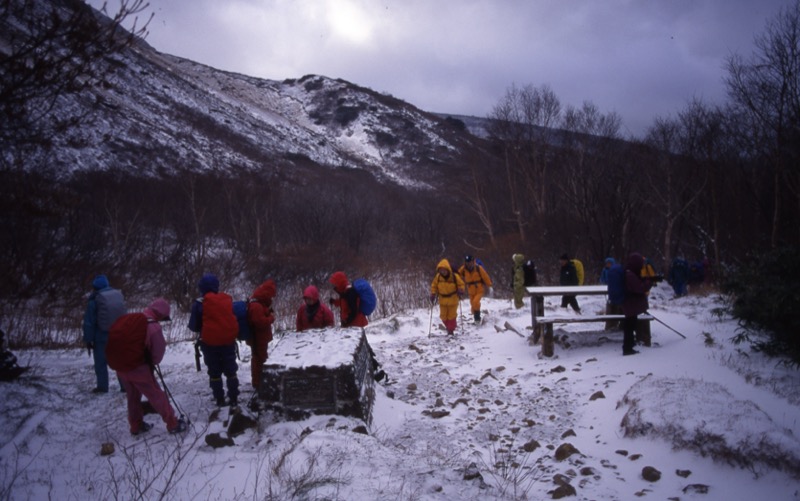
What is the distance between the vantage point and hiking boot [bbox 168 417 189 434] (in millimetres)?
5129

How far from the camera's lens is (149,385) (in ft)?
16.6

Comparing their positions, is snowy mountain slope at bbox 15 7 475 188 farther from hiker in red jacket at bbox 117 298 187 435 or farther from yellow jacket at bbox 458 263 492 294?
hiker in red jacket at bbox 117 298 187 435

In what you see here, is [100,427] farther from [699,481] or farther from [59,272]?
[59,272]

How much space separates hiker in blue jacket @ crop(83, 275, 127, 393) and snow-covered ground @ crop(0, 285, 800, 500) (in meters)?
0.55

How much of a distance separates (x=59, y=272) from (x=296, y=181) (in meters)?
31.9

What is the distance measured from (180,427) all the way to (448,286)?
643cm

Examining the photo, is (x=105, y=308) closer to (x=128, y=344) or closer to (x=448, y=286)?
(x=128, y=344)

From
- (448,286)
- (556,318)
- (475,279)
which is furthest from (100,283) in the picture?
(475,279)

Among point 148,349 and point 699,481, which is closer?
point 699,481

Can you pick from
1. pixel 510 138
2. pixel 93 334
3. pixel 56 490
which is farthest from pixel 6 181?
pixel 510 138

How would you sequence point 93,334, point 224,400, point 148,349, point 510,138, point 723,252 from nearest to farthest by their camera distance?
point 148,349 < point 224,400 < point 93,334 < point 723,252 < point 510,138

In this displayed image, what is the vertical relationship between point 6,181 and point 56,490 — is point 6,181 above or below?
above

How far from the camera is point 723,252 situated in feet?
84.9

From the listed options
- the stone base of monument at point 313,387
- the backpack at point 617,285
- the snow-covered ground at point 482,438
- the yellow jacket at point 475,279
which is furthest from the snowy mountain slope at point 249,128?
the backpack at point 617,285
